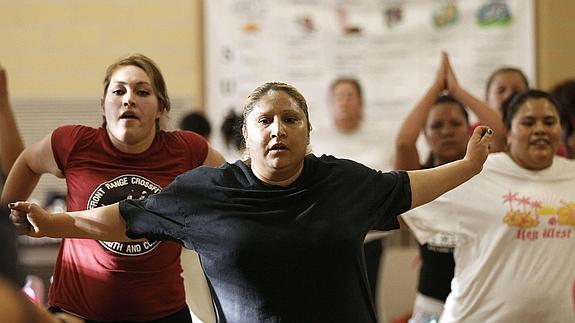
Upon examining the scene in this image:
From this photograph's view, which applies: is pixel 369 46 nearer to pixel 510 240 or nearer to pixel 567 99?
pixel 567 99

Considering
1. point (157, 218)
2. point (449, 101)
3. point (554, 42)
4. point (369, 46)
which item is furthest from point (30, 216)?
point (554, 42)

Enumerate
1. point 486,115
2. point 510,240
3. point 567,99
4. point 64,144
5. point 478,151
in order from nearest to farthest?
point 478,151 → point 64,144 → point 510,240 → point 486,115 → point 567,99

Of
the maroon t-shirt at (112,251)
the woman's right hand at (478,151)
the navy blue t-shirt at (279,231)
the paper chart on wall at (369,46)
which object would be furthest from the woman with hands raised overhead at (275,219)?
the paper chart on wall at (369,46)

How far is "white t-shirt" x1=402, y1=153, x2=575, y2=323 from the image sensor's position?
10.4ft

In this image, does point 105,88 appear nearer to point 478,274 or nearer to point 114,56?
point 478,274

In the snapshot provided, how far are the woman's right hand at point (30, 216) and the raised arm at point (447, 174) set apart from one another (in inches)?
39.8

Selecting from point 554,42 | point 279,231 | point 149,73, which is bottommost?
point 279,231

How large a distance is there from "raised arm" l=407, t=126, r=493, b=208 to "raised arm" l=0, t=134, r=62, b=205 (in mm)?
1201

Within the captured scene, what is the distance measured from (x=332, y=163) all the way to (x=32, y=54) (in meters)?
4.14

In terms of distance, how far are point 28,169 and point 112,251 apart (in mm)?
446

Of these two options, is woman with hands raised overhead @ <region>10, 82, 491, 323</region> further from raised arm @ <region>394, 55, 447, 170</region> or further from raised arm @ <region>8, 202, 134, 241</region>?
raised arm @ <region>394, 55, 447, 170</region>

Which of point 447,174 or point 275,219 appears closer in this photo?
point 275,219

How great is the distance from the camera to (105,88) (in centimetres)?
318

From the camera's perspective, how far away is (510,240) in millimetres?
3223
